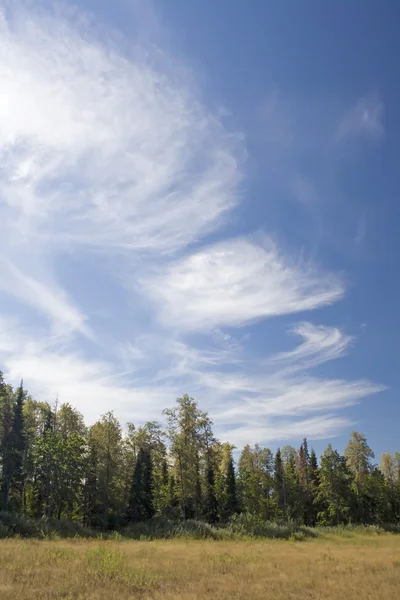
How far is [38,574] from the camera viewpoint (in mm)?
15547

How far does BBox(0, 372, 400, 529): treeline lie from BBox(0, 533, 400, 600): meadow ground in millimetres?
24030

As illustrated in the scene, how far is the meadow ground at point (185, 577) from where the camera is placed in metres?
13.9

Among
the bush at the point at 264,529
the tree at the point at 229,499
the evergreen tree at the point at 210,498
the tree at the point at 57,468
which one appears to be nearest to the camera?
the bush at the point at 264,529

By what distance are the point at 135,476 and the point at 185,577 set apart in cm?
3588

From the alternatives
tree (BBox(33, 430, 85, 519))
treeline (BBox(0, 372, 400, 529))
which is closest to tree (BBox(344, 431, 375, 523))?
treeline (BBox(0, 372, 400, 529))

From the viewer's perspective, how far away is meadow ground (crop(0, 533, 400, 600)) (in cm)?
1392

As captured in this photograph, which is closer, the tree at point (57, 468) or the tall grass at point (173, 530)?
the tall grass at point (173, 530)

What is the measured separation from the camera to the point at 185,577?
1723 centimetres

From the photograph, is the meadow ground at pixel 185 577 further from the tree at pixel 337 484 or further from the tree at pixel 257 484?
the tree at pixel 257 484

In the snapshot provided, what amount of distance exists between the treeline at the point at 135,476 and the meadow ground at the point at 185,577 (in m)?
24.0

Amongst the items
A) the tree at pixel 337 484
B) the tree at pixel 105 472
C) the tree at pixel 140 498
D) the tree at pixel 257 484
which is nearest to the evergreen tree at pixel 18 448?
the tree at pixel 105 472

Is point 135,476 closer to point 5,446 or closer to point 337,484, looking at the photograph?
point 5,446

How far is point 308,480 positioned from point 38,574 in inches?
2798

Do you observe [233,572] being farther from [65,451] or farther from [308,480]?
[308,480]
